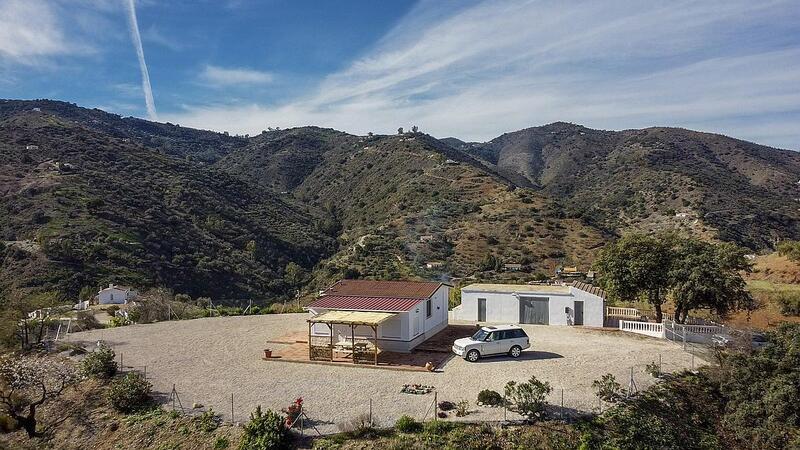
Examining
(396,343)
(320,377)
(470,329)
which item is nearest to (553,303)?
(470,329)

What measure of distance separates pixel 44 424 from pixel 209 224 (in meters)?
48.9

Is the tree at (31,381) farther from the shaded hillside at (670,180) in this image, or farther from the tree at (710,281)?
the shaded hillside at (670,180)

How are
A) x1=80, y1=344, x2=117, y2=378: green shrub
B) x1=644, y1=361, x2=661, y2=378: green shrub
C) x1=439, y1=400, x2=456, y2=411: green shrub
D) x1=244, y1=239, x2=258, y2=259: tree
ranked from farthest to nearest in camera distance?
x1=244, y1=239, x2=258, y2=259: tree → x1=80, y1=344, x2=117, y2=378: green shrub → x1=644, y1=361, x2=661, y2=378: green shrub → x1=439, y1=400, x2=456, y2=411: green shrub

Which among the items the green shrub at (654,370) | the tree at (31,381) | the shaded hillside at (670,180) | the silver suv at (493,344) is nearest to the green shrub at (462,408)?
the silver suv at (493,344)

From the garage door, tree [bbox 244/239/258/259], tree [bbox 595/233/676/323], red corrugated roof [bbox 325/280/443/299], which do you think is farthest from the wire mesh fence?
tree [bbox 244/239/258/259]

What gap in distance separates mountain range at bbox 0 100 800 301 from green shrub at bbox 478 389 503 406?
33804mm

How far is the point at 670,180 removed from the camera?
8262cm

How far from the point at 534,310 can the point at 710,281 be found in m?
8.71

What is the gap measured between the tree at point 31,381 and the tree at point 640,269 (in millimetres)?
24774

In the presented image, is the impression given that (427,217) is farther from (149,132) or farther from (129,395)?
(149,132)

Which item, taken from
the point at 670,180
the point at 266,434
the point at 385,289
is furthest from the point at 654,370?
the point at 670,180

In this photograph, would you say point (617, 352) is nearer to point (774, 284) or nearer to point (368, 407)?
point (368, 407)

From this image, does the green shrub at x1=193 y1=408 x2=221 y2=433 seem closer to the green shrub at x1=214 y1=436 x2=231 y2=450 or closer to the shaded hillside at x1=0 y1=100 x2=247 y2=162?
the green shrub at x1=214 y1=436 x2=231 y2=450

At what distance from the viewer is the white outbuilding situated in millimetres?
28250
